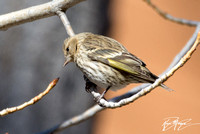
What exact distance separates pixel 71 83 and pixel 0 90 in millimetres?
719

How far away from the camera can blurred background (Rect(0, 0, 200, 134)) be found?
11.6 feet

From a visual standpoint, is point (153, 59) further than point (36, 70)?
Yes

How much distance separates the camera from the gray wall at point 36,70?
3.52 m

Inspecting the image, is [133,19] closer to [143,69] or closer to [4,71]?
[4,71]

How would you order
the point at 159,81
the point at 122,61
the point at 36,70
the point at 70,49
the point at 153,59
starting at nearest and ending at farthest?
the point at 159,81
the point at 122,61
the point at 70,49
the point at 36,70
the point at 153,59

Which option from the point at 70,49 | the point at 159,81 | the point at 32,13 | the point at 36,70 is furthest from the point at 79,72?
the point at 159,81

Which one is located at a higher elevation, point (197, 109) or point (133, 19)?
point (133, 19)

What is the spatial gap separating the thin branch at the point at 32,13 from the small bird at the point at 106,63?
1.21 feet

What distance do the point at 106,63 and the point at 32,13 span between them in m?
0.67

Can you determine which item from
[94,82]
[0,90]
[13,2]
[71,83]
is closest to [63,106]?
[71,83]

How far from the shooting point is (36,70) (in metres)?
3.63

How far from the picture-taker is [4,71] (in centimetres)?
354

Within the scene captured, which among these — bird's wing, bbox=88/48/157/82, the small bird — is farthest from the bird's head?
bird's wing, bbox=88/48/157/82

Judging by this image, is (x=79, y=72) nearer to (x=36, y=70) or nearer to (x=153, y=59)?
(x=36, y=70)
